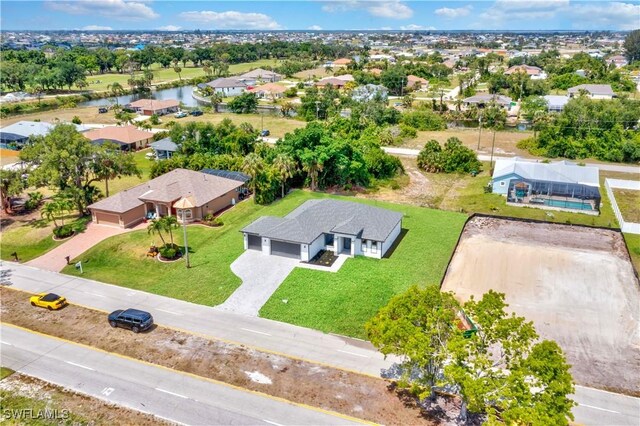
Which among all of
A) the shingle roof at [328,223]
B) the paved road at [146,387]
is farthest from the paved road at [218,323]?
the shingle roof at [328,223]

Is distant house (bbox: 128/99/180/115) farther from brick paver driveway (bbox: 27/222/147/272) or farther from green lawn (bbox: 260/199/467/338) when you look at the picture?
green lawn (bbox: 260/199/467/338)

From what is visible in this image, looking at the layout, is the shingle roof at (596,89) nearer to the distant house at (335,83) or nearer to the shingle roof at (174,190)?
the distant house at (335,83)

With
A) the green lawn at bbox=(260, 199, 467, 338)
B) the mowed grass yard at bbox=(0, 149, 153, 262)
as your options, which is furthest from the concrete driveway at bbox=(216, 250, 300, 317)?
the mowed grass yard at bbox=(0, 149, 153, 262)

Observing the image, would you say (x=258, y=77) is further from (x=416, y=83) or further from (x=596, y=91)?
(x=596, y=91)

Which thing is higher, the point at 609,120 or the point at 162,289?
the point at 609,120

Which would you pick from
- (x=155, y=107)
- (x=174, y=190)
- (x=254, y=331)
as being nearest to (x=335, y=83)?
(x=155, y=107)

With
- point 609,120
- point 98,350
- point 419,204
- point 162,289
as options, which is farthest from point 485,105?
point 98,350

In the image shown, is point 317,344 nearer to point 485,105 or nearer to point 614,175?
point 614,175
